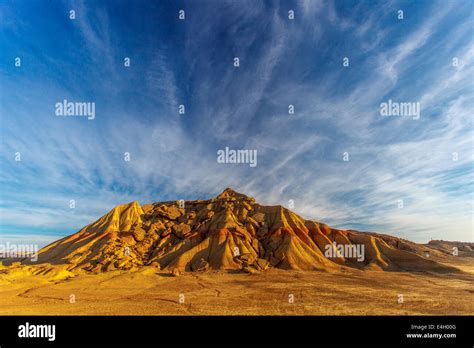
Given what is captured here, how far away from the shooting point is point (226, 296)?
23750 mm

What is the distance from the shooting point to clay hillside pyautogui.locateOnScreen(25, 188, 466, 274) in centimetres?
4384

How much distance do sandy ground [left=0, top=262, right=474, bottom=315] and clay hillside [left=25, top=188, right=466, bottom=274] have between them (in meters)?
7.26

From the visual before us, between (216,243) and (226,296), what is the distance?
2561 centimetres

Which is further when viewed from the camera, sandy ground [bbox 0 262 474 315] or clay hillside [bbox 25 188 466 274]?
clay hillside [bbox 25 188 466 274]

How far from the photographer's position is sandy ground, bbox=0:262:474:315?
18533 mm

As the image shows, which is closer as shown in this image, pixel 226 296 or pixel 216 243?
pixel 226 296

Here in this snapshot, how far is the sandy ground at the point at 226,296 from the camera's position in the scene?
18533 millimetres

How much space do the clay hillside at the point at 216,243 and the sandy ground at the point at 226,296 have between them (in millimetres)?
7258

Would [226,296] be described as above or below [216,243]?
below

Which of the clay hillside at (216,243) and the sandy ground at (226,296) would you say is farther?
the clay hillside at (216,243)

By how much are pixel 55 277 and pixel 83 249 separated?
45.9 feet
